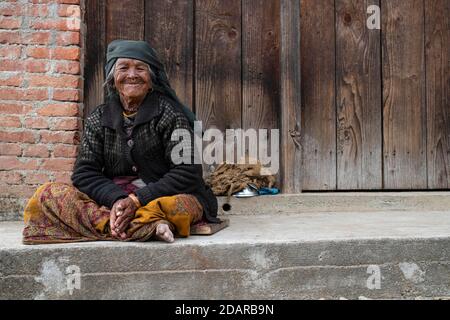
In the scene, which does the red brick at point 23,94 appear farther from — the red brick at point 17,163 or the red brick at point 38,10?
the red brick at point 38,10

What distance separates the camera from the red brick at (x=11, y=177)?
330 centimetres

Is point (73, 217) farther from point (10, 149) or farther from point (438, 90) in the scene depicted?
point (438, 90)

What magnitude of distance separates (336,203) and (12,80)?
2.38 metres

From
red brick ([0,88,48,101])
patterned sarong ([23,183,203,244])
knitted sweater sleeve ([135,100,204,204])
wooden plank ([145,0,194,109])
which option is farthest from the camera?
wooden plank ([145,0,194,109])

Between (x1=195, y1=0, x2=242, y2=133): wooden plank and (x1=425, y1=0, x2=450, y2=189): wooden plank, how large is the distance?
147 cm

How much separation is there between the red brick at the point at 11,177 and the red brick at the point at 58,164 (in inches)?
6.7

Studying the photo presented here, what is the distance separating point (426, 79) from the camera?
385cm

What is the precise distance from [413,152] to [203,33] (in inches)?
72.2

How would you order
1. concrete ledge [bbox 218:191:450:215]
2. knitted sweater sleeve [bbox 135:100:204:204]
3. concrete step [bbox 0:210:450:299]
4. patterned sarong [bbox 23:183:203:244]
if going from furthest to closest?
concrete ledge [bbox 218:191:450:215]
knitted sweater sleeve [bbox 135:100:204:204]
patterned sarong [bbox 23:183:203:244]
concrete step [bbox 0:210:450:299]

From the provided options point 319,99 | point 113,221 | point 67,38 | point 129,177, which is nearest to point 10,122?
point 67,38

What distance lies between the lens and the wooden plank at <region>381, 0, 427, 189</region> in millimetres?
3826

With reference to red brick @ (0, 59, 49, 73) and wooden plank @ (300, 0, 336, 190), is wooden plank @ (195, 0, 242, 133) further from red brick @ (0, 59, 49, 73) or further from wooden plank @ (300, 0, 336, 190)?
red brick @ (0, 59, 49, 73)

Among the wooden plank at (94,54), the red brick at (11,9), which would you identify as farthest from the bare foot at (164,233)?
the red brick at (11,9)

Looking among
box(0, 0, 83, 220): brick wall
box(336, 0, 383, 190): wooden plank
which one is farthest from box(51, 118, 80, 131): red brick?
box(336, 0, 383, 190): wooden plank
